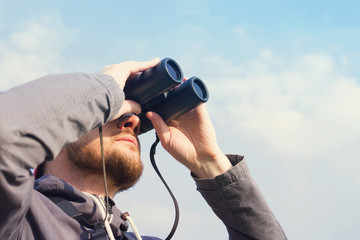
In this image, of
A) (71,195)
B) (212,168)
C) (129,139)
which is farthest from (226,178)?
(71,195)

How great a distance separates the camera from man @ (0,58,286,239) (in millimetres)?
1198

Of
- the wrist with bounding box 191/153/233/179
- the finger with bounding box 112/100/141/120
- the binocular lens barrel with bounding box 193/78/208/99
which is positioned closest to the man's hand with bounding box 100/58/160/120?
the finger with bounding box 112/100/141/120

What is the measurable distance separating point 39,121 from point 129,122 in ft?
3.25

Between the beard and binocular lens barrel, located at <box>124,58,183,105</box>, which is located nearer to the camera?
binocular lens barrel, located at <box>124,58,183,105</box>

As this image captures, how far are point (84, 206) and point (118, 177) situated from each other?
415mm

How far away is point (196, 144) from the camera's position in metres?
2.23

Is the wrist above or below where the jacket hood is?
above

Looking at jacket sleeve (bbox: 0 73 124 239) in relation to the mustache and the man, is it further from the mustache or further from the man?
the mustache

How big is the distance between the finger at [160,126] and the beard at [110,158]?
6.1 inches

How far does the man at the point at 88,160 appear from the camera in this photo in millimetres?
1198

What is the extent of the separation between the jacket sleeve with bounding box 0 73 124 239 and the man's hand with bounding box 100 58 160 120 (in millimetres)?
215

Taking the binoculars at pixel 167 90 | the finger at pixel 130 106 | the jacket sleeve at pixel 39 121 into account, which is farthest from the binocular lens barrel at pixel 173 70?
the jacket sleeve at pixel 39 121

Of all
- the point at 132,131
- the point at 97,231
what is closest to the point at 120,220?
the point at 97,231

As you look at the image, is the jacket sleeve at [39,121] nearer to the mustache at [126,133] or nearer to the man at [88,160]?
the man at [88,160]
